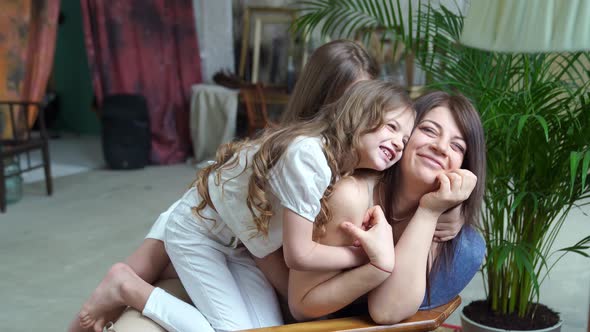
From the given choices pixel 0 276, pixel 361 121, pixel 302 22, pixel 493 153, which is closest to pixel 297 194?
pixel 361 121

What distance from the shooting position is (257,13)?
274 inches

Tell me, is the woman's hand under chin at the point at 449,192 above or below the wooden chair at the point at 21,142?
above

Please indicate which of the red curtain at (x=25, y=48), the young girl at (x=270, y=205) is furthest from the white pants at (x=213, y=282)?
the red curtain at (x=25, y=48)

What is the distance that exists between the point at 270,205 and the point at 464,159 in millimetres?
538

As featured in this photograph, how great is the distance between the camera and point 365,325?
1.66 meters

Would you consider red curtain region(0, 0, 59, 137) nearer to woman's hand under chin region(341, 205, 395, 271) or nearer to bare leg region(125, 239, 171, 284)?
bare leg region(125, 239, 171, 284)

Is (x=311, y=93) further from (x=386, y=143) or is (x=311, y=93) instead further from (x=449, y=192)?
(x=449, y=192)

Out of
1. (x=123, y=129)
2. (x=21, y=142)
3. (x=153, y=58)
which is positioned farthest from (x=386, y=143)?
(x=153, y=58)

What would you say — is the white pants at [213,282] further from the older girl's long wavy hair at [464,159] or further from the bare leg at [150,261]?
the older girl's long wavy hair at [464,159]

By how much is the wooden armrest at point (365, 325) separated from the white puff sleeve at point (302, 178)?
26 cm

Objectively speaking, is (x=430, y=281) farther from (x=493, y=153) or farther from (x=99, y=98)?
(x=99, y=98)

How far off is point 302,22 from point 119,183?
3625mm

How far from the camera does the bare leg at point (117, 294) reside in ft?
6.04

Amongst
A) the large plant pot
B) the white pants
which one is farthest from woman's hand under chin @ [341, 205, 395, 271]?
the large plant pot
